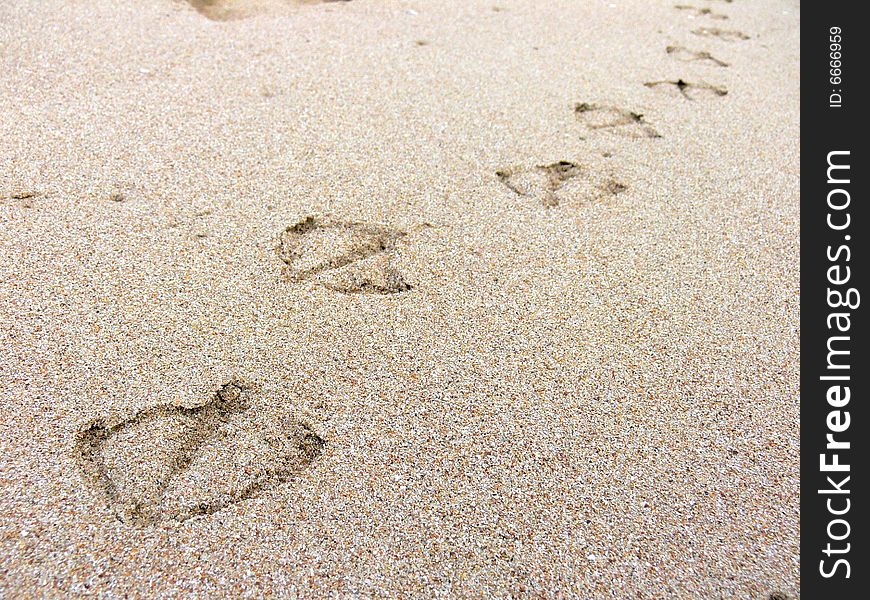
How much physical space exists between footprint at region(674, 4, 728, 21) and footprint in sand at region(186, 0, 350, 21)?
1.42 m

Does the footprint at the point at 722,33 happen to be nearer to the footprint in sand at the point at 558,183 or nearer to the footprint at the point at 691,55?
the footprint at the point at 691,55

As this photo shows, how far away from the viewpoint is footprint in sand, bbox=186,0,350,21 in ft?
7.89

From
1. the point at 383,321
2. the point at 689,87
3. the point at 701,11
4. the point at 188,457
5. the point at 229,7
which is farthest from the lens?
the point at 701,11

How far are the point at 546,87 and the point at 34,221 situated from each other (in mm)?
1373

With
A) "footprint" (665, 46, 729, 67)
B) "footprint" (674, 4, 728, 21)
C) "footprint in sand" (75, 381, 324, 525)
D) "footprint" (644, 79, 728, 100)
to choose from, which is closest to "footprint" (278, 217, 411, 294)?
"footprint in sand" (75, 381, 324, 525)

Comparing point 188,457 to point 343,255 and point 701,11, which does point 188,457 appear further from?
point 701,11

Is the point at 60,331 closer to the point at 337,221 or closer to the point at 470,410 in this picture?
the point at 337,221

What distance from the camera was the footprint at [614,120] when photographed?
2.01 m

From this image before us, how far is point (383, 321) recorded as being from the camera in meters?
1.34

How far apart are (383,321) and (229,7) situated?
1599 mm

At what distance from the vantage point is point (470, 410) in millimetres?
1188
